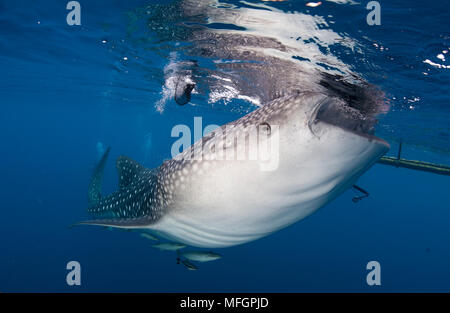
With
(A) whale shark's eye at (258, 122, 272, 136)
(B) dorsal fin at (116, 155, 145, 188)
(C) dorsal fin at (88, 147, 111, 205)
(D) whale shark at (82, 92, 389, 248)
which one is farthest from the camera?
(C) dorsal fin at (88, 147, 111, 205)

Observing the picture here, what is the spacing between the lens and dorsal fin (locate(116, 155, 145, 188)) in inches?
210

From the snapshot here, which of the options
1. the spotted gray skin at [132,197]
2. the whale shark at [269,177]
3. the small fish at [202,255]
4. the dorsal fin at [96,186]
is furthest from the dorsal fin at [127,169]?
the whale shark at [269,177]

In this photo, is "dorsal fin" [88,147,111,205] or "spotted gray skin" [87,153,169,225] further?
"dorsal fin" [88,147,111,205]

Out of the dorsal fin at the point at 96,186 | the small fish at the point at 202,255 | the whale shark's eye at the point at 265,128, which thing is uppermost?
the dorsal fin at the point at 96,186

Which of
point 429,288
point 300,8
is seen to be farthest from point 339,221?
point 300,8

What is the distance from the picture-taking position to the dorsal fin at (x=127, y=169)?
534 centimetres

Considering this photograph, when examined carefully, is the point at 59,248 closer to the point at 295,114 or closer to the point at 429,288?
the point at 295,114

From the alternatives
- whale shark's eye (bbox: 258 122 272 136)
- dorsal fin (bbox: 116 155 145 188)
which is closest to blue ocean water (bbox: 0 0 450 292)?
dorsal fin (bbox: 116 155 145 188)

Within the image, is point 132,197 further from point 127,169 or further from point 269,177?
point 269,177

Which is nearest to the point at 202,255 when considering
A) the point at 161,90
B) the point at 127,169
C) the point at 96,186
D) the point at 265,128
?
the point at 127,169

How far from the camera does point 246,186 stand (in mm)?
2217

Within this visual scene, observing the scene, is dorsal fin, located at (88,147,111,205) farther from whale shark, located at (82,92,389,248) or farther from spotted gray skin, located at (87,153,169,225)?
whale shark, located at (82,92,389,248)

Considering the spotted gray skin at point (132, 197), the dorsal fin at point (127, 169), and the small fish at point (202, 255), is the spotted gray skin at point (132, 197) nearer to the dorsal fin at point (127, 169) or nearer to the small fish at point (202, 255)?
the dorsal fin at point (127, 169)

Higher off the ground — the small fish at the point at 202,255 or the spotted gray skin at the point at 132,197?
the spotted gray skin at the point at 132,197
